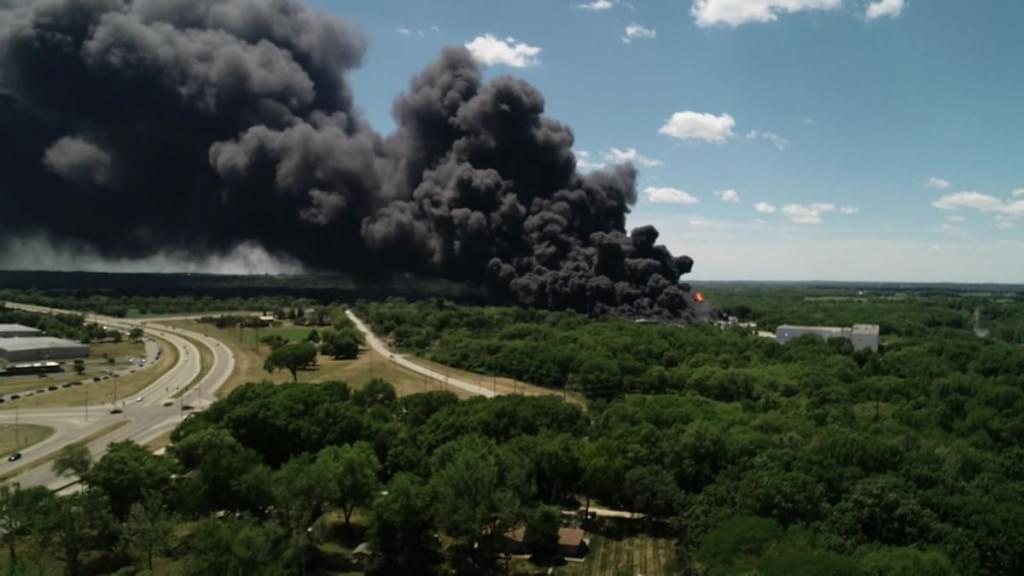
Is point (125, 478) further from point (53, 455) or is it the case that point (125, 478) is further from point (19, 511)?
point (53, 455)

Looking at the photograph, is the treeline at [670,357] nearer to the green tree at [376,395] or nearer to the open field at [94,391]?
the green tree at [376,395]

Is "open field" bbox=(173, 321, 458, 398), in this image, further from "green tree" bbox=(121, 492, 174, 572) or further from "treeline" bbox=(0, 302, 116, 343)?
"green tree" bbox=(121, 492, 174, 572)

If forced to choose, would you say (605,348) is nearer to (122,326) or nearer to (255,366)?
(255,366)

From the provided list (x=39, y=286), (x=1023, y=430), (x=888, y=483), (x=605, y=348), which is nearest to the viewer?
(x=888, y=483)

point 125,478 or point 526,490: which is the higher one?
point 125,478

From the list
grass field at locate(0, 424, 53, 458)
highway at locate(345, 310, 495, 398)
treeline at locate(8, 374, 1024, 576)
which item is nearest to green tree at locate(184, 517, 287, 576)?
treeline at locate(8, 374, 1024, 576)

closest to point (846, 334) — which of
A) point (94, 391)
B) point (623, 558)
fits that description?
point (623, 558)

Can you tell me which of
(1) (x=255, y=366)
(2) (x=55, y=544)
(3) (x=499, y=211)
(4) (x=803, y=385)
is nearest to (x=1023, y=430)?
(4) (x=803, y=385)
